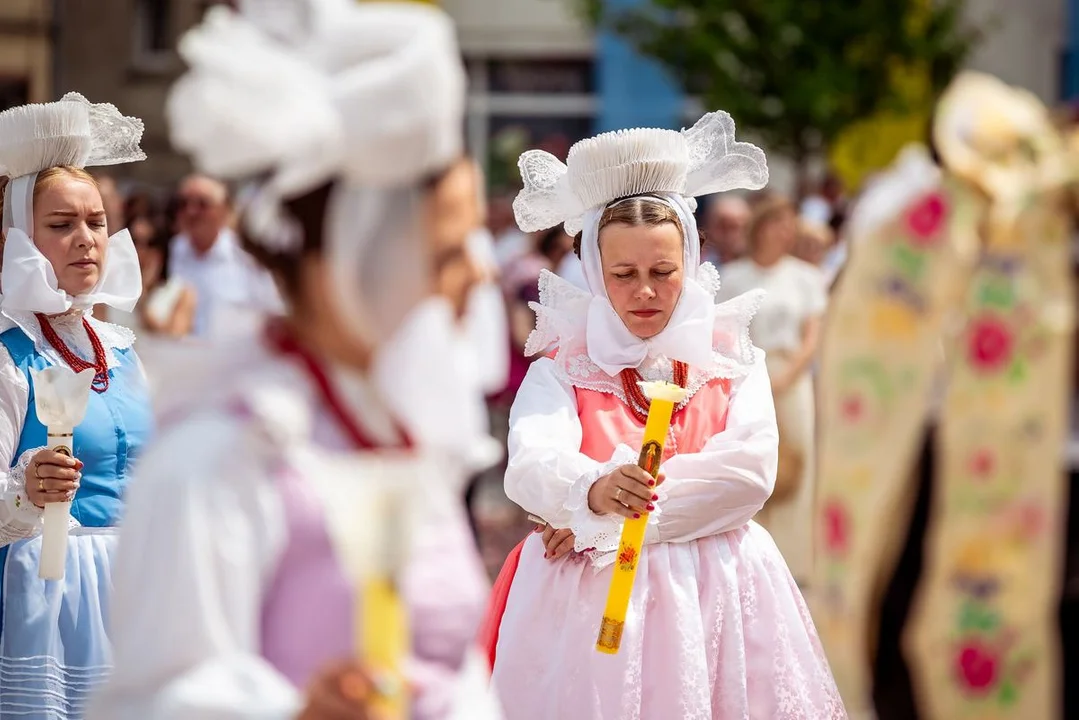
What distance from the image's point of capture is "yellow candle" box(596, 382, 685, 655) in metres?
3.81

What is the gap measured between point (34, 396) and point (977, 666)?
2535mm

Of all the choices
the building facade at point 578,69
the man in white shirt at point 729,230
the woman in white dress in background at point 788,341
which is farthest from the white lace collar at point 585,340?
the building facade at point 578,69

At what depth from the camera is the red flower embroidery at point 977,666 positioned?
277 centimetres

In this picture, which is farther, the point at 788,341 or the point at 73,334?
the point at 788,341

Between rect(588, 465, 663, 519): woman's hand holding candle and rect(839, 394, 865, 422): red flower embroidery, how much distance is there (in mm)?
1053

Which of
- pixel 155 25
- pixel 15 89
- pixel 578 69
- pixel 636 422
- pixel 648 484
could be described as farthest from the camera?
pixel 578 69

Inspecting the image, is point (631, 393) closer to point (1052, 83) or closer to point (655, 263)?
point (655, 263)

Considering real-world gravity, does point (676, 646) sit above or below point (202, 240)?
below

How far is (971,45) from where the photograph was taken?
20188 millimetres

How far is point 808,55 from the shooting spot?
18922 mm

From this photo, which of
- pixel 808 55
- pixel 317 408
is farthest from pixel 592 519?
pixel 808 55

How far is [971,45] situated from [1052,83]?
382 centimetres

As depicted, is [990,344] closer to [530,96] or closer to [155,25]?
[155,25]

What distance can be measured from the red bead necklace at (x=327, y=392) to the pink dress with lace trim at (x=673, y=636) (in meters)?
1.69
